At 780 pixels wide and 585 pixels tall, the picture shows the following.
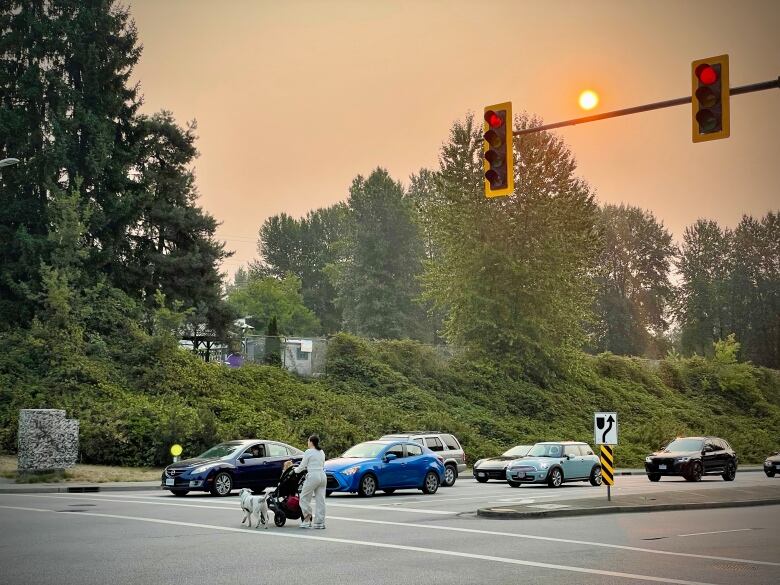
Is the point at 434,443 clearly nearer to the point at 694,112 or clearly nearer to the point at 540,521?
the point at 540,521

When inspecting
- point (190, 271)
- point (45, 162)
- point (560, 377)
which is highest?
point (45, 162)

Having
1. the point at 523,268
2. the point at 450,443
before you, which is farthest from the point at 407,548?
the point at 523,268

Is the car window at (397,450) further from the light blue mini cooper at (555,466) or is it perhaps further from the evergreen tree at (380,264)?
the evergreen tree at (380,264)

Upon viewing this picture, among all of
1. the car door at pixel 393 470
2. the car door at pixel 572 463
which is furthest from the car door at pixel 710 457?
the car door at pixel 393 470

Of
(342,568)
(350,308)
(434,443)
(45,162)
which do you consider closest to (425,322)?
(350,308)

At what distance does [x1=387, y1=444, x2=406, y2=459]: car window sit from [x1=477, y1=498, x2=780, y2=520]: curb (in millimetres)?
6843

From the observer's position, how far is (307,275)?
5295 inches

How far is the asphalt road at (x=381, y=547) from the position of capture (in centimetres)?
1209

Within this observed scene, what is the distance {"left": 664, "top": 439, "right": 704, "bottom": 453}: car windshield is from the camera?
38000mm

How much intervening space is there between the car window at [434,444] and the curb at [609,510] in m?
11.4

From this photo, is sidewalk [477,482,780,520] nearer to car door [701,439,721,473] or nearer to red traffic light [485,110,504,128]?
red traffic light [485,110,504,128]

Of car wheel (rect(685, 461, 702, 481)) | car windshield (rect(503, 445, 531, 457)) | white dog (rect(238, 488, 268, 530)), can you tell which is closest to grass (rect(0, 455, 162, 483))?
car windshield (rect(503, 445, 531, 457))

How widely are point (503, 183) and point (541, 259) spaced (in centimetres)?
4480

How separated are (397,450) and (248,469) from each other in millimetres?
4142
